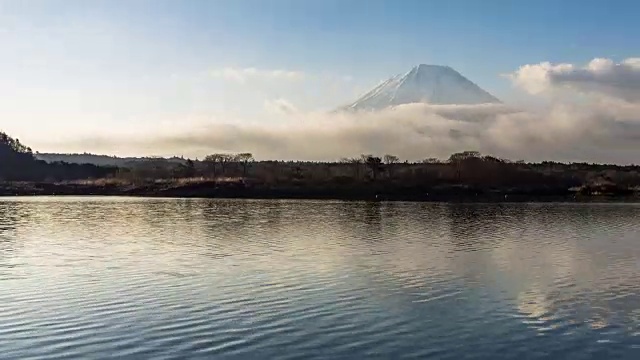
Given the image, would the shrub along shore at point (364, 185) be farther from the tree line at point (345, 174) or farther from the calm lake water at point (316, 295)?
the calm lake water at point (316, 295)

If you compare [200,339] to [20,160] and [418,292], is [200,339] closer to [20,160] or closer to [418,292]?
[418,292]

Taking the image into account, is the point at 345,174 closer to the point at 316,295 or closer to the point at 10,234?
the point at 10,234

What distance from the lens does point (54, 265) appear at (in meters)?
21.4

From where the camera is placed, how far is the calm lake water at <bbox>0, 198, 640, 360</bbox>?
474 inches

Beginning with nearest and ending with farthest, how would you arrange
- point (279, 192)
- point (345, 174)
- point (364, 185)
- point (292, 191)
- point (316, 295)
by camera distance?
1. point (316, 295)
2. point (279, 192)
3. point (292, 191)
4. point (364, 185)
5. point (345, 174)

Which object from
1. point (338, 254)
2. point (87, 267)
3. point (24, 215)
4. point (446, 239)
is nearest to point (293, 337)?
point (87, 267)

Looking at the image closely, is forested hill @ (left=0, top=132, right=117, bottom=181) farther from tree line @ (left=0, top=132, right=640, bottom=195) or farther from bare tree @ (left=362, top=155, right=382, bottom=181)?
bare tree @ (left=362, top=155, right=382, bottom=181)

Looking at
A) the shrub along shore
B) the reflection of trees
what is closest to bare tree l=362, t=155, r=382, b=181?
the shrub along shore

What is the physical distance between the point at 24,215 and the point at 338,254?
28.2 metres

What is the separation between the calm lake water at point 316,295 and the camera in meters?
12.0

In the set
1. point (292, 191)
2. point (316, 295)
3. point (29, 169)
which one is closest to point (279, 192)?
point (292, 191)

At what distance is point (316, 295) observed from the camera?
54.4 ft

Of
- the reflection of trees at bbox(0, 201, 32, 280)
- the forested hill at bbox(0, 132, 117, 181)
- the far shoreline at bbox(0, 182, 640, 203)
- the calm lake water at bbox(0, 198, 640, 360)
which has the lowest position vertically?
the calm lake water at bbox(0, 198, 640, 360)

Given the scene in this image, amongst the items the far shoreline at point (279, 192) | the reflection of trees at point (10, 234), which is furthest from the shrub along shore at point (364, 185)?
the reflection of trees at point (10, 234)
